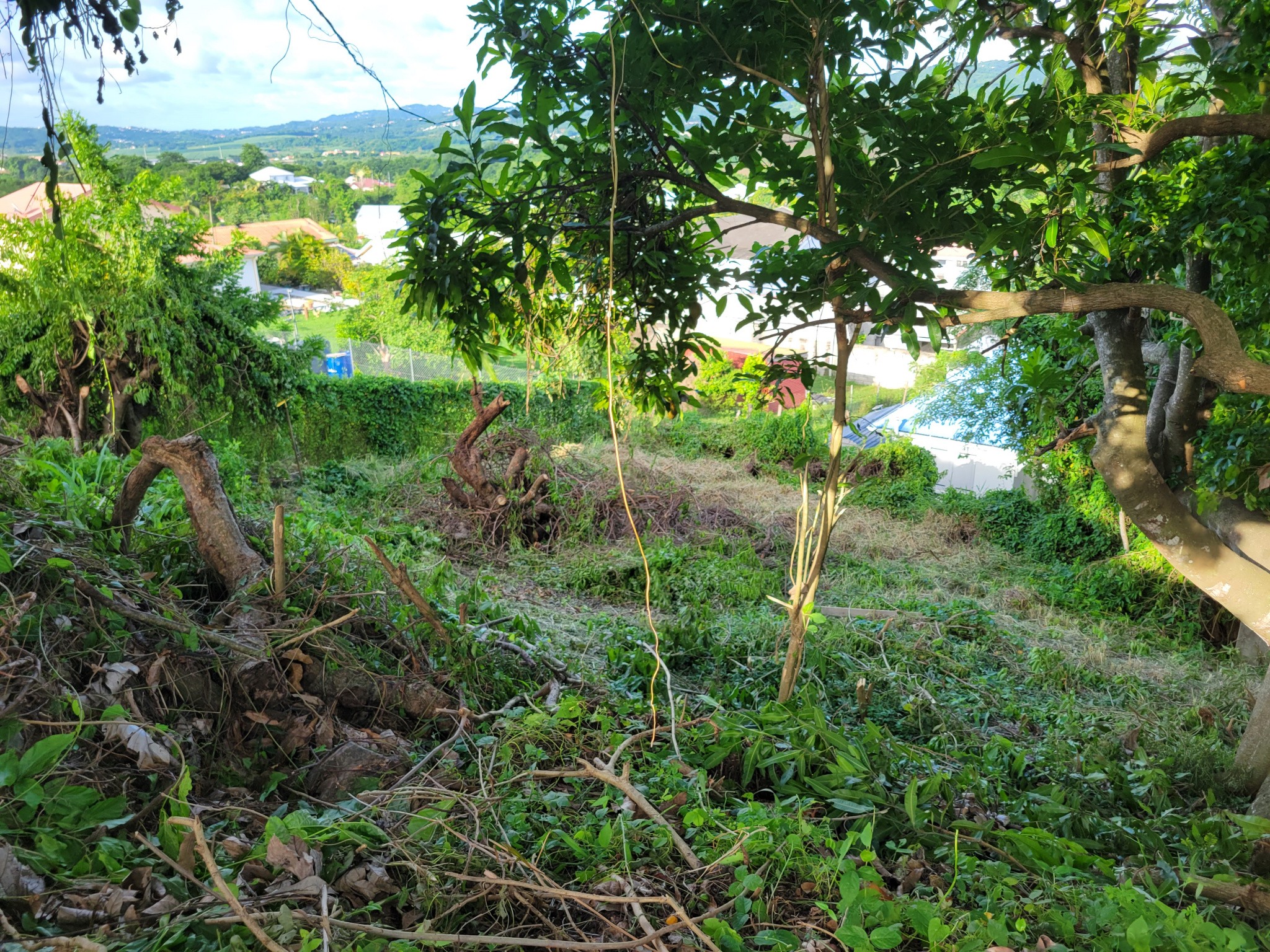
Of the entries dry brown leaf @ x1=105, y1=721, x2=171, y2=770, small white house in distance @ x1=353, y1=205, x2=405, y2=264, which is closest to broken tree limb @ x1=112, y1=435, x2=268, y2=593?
dry brown leaf @ x1=105, y1=721, x2=171, y2=770

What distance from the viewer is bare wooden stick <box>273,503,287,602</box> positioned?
8.94 ft

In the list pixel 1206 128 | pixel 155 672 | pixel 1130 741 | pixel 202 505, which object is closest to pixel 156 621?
pixel 155 672

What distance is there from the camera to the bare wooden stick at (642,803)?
192cm

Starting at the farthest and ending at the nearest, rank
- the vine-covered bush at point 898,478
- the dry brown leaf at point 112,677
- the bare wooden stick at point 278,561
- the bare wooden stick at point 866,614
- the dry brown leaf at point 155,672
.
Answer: the vine-covered bush at point 898,478 < the bare wooden stick at point 866,614 < the bare wooden stick at point 278,561 < the dry brown leaf at point 155,672 < the dry brown leaf at point 112,677

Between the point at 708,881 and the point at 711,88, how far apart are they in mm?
2316

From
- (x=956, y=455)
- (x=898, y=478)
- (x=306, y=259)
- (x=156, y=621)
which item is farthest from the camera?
(x=306, y=259)

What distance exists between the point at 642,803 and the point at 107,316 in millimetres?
8741

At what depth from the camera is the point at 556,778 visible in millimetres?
2389

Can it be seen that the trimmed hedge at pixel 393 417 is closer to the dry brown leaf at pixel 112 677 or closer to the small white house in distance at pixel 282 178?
the dry brown leaf at pixel 112 677

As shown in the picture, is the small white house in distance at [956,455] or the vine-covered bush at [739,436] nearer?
the vine-covered bush at [739,436]

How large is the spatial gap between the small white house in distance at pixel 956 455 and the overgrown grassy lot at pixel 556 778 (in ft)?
32.9

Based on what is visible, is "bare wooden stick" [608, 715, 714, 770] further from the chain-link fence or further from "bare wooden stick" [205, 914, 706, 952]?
the chain-link fence

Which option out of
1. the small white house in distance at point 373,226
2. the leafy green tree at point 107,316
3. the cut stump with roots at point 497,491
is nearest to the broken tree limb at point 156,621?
the cut stump with roots at point 497,491

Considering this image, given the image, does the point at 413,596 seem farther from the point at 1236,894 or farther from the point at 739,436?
the point at 739,436
